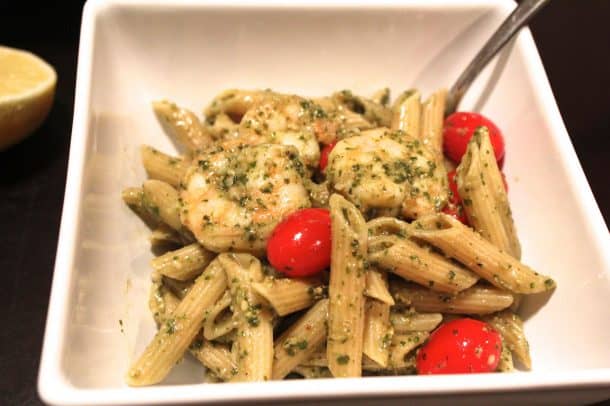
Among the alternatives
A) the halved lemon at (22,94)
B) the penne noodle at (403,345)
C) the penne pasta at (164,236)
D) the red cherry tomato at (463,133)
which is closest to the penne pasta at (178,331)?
the penne pasta at (164,236)

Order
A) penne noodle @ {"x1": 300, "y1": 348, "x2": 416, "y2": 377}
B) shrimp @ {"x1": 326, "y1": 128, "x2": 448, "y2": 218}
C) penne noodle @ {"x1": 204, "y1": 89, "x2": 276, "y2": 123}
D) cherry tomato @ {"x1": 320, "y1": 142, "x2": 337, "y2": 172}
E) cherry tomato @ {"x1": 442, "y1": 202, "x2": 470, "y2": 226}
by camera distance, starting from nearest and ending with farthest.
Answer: penne noodle @ {"x1": 300, "y1": 348, "x2": 416, "y2": 377}
shrimp @ {"x1": 326, "y1": 128, "x2": 448, "y2": 218}
cherry tomato @ {"x1": 442, "y1": 202, "x2": 470, "y2": 226}
cherry tomato @ {"x1": 320, "y1": 142, "x2": 337, "y2": 172}
penne noodle @ {"x1": 204, "y1": 89, "x2": 276, "y2": 123}

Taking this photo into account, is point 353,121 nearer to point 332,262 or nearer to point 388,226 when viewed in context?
point 388,226

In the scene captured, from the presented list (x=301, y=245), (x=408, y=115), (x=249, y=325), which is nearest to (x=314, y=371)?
(x=249, y=325)

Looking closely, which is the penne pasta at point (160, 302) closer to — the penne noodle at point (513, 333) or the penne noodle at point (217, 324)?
the penne noodle at point (217, 324)

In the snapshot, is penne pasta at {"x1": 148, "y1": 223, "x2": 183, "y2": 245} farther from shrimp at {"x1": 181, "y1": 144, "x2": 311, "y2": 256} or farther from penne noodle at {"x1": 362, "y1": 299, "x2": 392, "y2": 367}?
penne noodle at {"x1": 362, "y1": 299, "x2": 392, "y2": 367}

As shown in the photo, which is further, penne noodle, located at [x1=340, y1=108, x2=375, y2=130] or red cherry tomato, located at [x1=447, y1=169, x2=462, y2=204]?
penne noodle, located at [x1=340, y1=108, x2=375, y2=130]

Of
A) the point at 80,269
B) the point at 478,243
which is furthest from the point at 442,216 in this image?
the point at 80,269

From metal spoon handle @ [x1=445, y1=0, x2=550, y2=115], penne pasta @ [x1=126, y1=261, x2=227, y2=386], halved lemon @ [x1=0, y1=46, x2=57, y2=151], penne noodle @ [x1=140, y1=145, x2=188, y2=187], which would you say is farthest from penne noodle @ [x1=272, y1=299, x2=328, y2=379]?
halved lemon @ [x1=0, y1=46, x2=57, y2=151]
